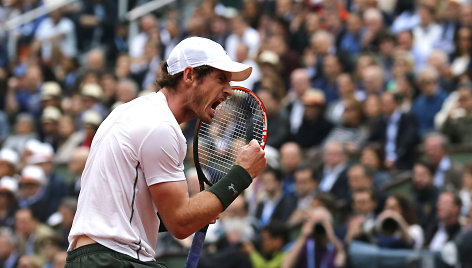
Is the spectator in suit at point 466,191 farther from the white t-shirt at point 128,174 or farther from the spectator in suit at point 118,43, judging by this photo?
the spectator in suit at point 118,43

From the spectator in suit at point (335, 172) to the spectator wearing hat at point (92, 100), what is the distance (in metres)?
4.34

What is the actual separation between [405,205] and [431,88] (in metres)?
2.48

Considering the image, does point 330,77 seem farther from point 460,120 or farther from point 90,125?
point 90,125

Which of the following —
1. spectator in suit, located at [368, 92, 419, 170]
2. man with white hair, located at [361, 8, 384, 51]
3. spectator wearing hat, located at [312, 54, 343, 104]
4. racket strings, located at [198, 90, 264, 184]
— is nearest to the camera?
racket strings, located at [198, 90, 264, 184]

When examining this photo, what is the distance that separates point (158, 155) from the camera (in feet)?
13.6

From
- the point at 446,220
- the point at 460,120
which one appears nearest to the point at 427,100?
the point at 460,120

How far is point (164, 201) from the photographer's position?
4191 millimetres

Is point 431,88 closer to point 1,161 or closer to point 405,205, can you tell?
point 405,205

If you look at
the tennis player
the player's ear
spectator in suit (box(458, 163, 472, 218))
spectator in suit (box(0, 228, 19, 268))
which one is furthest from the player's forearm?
spectator in suit (box(0, 228, 19, 268))

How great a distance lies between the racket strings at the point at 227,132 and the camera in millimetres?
5004

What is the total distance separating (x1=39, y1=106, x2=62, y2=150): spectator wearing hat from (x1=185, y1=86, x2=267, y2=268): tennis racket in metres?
8.34

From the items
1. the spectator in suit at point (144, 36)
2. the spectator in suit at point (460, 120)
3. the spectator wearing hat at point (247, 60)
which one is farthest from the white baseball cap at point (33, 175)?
the spectator in suit at point (460, 120)

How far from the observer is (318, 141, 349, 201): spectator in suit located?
10273 millimetres

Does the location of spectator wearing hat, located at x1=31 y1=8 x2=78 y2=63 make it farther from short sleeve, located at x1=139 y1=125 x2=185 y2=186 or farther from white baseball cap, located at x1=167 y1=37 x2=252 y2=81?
short sleeve, located at x1=139 y1=125 x2=185 y2=186
